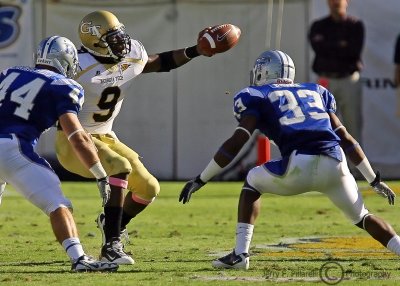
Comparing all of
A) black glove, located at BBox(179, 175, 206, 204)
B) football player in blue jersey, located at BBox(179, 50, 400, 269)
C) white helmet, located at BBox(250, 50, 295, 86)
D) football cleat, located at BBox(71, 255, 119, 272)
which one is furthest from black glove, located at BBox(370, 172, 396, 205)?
football cleat, located at BBox(71, 255, 119, 272)

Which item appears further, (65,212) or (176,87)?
(176,87)

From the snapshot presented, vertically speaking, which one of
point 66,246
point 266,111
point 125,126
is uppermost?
point 266,111

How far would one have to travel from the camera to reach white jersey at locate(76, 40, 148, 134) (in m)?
7.58

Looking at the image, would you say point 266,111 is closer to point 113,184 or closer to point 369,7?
point 113,184

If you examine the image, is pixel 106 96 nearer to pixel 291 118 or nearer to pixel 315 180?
pixel 291 118

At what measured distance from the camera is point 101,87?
763cm

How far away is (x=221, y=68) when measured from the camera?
14.9m

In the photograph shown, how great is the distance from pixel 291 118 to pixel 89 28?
5.58 feet

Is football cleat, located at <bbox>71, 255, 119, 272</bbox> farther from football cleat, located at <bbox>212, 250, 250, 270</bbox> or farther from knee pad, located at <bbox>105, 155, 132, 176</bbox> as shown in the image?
knee pad, located at <bbox>105, 155, 132, 176</bbox>

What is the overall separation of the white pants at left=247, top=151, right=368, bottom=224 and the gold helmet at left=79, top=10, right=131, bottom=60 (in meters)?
1.50

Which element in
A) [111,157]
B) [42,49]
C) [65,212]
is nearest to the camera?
[65,212]

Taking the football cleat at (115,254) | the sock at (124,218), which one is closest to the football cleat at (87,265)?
the football cleat at (115,254)

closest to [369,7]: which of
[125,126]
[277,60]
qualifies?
[125,126]

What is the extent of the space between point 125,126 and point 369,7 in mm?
3571
